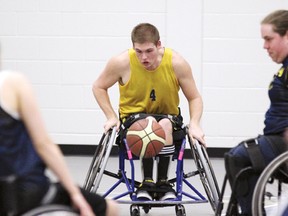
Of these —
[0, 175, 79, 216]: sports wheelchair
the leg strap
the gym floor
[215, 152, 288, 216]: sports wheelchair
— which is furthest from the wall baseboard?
[0, 175, 79, 216]: sports wheelchair

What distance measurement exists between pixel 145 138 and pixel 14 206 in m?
1.84

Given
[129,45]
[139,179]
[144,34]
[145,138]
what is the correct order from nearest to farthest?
[145,138] → [144,34] → [139,179] → [129,45]

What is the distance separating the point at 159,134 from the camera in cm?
430

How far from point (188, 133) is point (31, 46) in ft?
9.75

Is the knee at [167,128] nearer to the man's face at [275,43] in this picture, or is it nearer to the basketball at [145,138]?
the basketball at [145,138]

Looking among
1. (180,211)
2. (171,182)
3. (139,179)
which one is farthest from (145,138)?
A: (139,179)

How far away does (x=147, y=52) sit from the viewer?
14.6 feet

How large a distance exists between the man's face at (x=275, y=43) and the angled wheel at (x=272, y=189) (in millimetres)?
531

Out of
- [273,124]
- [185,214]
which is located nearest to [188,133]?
[185,214]

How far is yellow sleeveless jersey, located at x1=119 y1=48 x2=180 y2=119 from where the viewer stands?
4.64m

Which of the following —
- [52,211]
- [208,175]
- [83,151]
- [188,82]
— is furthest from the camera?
[83,151]

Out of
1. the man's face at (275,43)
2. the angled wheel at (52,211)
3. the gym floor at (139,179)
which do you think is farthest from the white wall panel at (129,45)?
the angled wheel at (52,211)

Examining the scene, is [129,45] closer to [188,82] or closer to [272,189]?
[188,82]

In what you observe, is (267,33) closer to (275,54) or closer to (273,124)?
(275,54)
